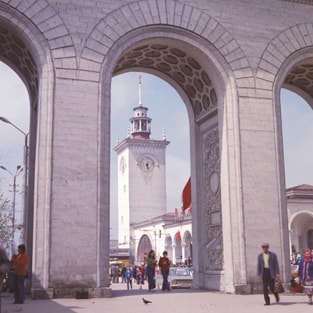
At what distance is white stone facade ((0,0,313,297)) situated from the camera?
593 inches

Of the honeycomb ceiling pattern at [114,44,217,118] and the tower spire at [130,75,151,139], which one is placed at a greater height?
the tower spire at [130,75,151,139]

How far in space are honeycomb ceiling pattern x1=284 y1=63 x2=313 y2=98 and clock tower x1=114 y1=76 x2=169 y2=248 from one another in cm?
6361

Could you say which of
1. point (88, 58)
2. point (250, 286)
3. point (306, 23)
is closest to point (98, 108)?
point (88, 58)

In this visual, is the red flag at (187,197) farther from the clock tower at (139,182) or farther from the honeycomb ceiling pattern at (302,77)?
the clock tower at (139,182)

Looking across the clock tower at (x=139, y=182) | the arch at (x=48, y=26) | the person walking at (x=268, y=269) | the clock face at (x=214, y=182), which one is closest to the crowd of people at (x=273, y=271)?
the person walking at (x=268, y=269)

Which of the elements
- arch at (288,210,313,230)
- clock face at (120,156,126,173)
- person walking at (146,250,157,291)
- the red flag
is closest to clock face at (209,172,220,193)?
person walking at (146,250,157,291)

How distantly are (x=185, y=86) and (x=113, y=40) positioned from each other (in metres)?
4.82

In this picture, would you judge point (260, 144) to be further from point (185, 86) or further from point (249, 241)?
point (185, 86)

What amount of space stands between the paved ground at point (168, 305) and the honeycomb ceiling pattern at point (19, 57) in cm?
726

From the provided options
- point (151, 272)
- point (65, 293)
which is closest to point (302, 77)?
point (151, 272)

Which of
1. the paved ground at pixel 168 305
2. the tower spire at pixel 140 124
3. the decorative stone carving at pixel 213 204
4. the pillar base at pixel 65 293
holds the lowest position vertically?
the paved ground at pixel 168 305

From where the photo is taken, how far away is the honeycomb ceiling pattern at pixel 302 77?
803 inches

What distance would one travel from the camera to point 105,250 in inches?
602

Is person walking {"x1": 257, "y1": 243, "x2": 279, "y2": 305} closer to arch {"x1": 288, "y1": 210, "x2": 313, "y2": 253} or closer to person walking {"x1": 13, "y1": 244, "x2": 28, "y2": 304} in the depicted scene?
person walking {"x1": 13, "y1": 244, "x2": 28, "y2": 304}
